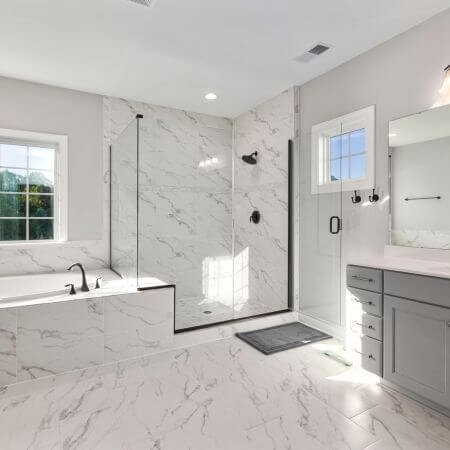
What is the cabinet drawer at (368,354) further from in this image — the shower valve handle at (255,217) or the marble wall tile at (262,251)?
the shower valve handle at (255,217)

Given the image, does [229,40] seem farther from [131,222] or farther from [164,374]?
[164,374]

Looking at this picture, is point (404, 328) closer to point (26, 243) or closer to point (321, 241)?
point (321, 241)

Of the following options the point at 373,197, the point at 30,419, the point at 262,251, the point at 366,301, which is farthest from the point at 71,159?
the point at 366,301

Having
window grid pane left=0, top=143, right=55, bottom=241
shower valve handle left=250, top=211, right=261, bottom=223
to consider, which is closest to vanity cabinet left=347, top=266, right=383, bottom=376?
shower valve handle left=250, top=211, right=261, bottom=223

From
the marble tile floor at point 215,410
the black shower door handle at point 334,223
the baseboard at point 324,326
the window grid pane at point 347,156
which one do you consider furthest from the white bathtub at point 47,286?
the window grid pane at point 347,156

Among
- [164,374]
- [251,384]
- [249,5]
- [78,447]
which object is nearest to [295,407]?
[251,384]

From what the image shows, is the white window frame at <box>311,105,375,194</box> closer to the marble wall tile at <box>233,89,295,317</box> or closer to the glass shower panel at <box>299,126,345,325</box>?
the glass shower panel at <box>299,126,345,325</box>

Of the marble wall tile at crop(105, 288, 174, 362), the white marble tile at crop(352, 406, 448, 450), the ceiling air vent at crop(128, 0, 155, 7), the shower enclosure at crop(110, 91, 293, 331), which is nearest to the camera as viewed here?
the white marble tile at crop(352, 406, 448, 450)

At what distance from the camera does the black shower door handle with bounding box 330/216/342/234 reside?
2999 mm

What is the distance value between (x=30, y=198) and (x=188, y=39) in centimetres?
238

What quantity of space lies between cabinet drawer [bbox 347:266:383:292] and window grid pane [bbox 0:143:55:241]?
3127mm

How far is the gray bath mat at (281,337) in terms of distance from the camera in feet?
9.14

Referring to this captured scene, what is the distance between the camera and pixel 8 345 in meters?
2.17

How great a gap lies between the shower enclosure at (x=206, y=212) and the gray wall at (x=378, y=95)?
1.14ft
